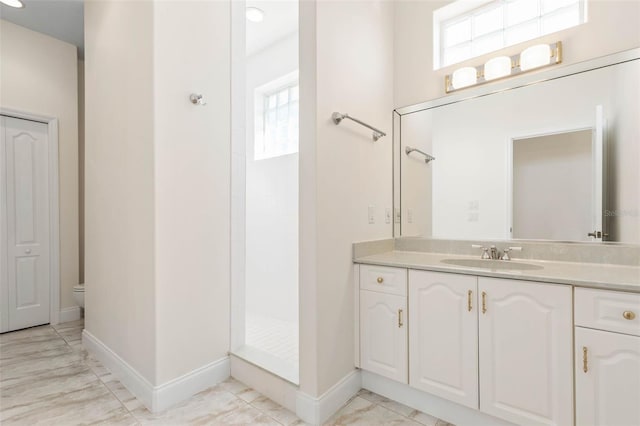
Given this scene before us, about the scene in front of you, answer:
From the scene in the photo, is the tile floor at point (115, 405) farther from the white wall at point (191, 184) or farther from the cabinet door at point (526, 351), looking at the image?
the cabinet door at point (526, 351)

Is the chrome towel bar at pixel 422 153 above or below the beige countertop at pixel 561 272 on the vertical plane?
above

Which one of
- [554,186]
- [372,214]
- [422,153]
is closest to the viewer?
[554,186]

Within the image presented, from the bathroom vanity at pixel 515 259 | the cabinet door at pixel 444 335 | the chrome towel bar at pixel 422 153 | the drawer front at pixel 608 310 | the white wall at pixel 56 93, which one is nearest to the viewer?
the drawer front at pixel 608 310

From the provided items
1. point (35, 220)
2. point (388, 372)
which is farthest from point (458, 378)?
point (35, 220)

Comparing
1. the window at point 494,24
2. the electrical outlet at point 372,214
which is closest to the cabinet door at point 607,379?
the electrical outlet at point 372,214

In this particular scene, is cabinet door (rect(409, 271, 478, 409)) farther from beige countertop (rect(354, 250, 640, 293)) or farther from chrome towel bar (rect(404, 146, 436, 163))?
chrome towel bar (rect(404, 146, 436, 163))

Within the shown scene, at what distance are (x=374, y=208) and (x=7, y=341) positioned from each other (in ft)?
11.1

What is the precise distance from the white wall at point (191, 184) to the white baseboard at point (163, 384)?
5 centimetres

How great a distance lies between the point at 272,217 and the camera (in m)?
3.21

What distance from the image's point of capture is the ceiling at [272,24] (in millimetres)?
2664

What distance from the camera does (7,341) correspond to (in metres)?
2.72

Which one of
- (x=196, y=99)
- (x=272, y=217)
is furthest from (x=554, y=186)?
(x=272, y=217)

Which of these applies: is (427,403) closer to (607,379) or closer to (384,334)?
(384,334)

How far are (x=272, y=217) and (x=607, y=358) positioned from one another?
262 centimetres
